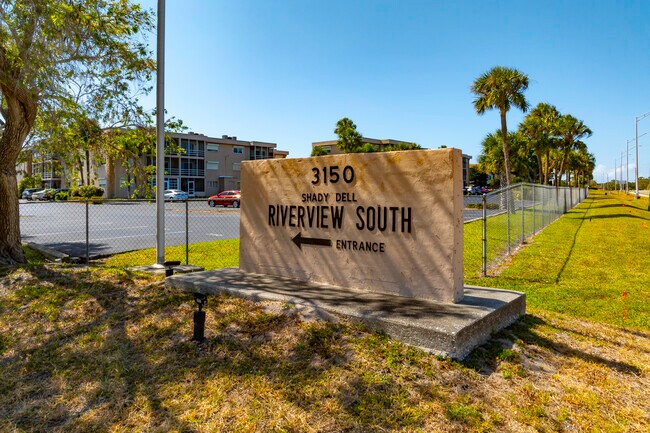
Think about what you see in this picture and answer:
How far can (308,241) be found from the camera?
18.4 feet

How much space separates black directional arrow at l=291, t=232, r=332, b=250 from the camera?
5461mm

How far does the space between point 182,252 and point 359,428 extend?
31.4 ft

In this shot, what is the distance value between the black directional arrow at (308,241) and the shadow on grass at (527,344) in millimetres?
2181

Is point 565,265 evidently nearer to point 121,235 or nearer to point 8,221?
point 8,221

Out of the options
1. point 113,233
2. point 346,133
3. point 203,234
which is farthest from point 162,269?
point 346,133

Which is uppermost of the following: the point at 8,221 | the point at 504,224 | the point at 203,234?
the point at 8,221

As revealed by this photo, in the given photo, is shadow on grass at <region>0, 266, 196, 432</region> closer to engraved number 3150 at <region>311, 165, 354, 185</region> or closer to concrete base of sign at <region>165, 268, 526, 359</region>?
concrete base of sign at <region>165, 268, 526, 359</region>

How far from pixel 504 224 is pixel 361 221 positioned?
432 inches

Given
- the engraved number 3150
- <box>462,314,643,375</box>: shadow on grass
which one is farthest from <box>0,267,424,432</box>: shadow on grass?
the engraved number 3150

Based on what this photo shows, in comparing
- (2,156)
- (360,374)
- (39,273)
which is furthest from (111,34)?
(360,374)

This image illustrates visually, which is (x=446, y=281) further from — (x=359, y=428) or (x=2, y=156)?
(x=2, y=156)

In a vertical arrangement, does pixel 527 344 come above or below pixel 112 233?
below

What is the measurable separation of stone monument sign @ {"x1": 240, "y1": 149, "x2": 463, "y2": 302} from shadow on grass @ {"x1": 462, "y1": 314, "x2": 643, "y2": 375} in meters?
0.63

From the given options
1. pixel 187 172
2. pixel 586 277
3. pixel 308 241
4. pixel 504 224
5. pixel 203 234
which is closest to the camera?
pixel 308 241
